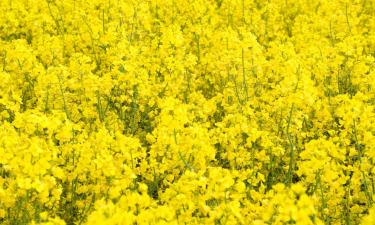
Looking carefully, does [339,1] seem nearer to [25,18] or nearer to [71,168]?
[25,18]

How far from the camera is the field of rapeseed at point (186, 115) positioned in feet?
14.4

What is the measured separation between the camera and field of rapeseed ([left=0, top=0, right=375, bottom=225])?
4.40m

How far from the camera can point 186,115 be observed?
5219mm

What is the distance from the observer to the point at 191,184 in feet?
14.4

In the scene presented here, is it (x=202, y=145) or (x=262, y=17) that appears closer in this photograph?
(x=202, y=145)

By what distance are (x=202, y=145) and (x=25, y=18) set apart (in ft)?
14.2

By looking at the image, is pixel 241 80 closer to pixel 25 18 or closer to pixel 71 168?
pixel 71 168

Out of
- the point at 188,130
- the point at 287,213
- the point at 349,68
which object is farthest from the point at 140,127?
the point at 287,213

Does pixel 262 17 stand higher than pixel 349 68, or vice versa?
pixel 262 17

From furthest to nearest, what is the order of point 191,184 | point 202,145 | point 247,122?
point 247,122 → point 202,145 → point 191,184

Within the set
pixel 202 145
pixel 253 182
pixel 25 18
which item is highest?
pixel 25 18

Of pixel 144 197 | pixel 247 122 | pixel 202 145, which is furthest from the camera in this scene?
pixel 247 122

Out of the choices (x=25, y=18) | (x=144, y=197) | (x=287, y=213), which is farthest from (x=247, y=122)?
(x=25, y=18)

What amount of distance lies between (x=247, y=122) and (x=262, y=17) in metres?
3.81
